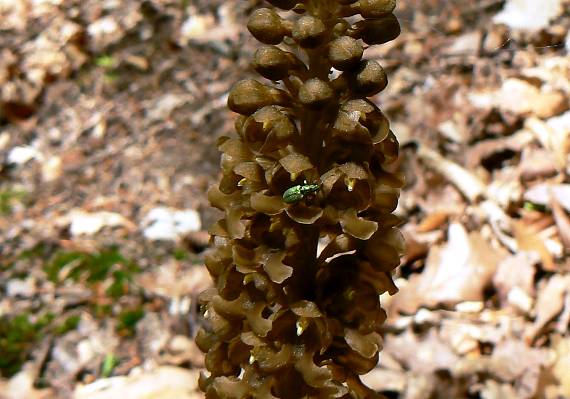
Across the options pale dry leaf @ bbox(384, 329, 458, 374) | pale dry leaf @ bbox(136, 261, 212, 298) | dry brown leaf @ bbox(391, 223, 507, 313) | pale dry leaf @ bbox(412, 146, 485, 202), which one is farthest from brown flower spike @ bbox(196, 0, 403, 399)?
pale dry leaf @ bbox(412, 146, 485, 202)

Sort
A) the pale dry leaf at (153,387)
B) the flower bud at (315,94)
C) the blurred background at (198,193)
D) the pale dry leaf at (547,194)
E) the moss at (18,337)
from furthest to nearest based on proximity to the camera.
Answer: the pale dry leaf at (547,194) → the moss at (18,337) → the blurred background at (198,193) → the pale dry leaf at (153,387) → the flower bud at (315,94)

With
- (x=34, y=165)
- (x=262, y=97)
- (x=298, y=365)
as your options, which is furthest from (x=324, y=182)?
(x=34, y=165)

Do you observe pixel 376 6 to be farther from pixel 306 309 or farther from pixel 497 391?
pixel 497 391

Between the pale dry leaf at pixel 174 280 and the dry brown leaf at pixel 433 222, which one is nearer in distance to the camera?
the pale dry leaf at pixel 174 280

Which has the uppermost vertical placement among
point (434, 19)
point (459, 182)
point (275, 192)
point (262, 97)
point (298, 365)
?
point (262, 97)

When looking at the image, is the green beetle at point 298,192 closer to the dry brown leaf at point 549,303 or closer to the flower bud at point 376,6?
the flower bud at point 376,6

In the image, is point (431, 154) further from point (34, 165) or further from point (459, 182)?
point (34, 165)

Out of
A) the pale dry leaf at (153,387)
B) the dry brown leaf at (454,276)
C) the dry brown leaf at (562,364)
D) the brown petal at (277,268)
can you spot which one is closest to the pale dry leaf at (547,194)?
the dry brown leaf at (454,276)

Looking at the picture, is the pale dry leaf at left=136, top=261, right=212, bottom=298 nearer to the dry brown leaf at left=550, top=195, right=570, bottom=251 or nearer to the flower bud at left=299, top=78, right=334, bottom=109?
the dry brown leaf at left=550, top=195, right=570, bottom=251
